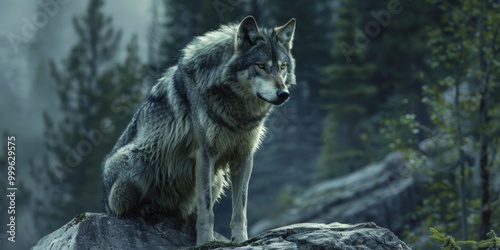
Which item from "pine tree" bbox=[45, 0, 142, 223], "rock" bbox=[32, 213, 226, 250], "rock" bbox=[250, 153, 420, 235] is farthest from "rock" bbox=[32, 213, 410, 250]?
"pine tree" bbox=[45, 0, 142, 223]

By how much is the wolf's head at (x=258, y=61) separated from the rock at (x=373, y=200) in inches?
554

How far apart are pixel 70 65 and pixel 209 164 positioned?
33030 millimetres

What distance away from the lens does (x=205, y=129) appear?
7.10 m

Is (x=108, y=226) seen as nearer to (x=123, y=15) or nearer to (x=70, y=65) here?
(x=70, y=65)

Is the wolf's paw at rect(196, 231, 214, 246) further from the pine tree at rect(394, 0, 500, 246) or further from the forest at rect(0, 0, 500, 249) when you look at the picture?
the forest at rect(0, 0, 500, 249)

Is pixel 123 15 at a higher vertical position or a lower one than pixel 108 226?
higher

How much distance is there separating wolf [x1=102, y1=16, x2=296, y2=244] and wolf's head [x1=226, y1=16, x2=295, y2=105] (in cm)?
1

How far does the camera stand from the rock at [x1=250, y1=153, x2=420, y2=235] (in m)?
21.1

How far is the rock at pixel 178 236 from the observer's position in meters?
5.85

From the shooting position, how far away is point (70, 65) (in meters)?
38.4

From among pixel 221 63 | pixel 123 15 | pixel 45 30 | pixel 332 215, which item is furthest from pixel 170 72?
pixel 123 15

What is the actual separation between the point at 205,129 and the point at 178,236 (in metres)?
1.24

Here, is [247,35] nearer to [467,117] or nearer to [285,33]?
[285,33]

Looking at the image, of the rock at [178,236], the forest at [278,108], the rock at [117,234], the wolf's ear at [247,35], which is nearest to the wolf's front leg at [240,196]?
the rock at [178,236]
